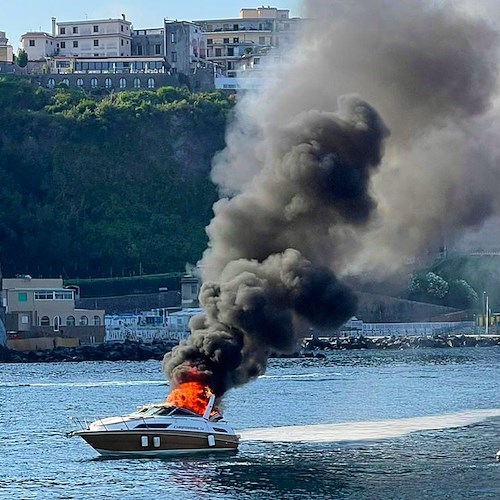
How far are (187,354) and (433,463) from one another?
11788mm

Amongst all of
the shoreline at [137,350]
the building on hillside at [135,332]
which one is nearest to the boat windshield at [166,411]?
the shoreline at [137,350]

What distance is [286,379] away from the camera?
5148 inches

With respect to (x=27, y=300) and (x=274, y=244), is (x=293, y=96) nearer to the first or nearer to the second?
(x=274, y=244)

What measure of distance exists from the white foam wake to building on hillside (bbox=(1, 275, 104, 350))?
94.5 m

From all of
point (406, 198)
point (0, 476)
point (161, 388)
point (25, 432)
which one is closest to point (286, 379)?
point (161, 388)

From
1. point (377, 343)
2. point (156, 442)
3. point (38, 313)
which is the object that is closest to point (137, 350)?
point (38, 313)

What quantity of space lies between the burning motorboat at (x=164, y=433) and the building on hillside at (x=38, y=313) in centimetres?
10883

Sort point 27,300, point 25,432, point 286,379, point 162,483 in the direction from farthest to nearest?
point 27,300 < point 286,379 < point 25,432 < point 162,483

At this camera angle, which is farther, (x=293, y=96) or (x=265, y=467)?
(x=293, y=96)

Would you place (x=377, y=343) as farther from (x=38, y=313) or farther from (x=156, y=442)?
(x=156, y=442)

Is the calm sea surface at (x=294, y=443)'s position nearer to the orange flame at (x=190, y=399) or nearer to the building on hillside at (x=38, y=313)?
the orange flame at (x=190, y=399)

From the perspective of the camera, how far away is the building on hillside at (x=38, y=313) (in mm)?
179000

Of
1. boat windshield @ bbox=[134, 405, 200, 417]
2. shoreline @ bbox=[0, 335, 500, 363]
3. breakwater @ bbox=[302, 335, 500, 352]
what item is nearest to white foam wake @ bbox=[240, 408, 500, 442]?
boat windshield @ bbox=[134, 405, 200, 417]

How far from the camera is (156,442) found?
2736 inches
